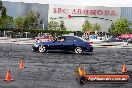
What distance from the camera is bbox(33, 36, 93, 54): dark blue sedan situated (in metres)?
28.6

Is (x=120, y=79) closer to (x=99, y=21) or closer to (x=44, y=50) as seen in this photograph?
(x=44, y=50)

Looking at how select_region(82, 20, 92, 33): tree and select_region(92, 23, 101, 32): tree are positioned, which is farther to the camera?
select_region(92, 23, 101, 32): tree

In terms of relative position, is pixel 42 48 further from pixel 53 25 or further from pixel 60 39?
pixel 53 25

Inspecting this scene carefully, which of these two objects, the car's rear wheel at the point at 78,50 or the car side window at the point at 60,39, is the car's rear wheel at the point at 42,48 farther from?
the car's rear wheel at the point at 78,50

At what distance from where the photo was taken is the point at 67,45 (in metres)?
28.8

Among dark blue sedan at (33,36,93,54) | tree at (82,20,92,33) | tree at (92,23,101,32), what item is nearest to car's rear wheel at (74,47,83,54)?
dark blue sedan at (33,36,93,54)

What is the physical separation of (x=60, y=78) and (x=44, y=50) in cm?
1449

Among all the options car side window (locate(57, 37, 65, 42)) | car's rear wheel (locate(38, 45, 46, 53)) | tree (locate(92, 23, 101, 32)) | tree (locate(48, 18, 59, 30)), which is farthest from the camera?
tree (locate(92, 23, 101, 32))

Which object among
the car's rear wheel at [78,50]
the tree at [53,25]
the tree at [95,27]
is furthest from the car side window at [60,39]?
the tree at [95,27]

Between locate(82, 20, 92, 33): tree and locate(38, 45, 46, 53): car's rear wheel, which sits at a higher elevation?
locate(82, 20, 92, 33): tree

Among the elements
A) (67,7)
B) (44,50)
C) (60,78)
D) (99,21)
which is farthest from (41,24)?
(60,78)

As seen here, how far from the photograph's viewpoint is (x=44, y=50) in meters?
29.1

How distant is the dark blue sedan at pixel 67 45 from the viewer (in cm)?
2862

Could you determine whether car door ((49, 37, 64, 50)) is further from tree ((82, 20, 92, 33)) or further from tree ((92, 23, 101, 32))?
tree ((92, 23, 101, 32))
